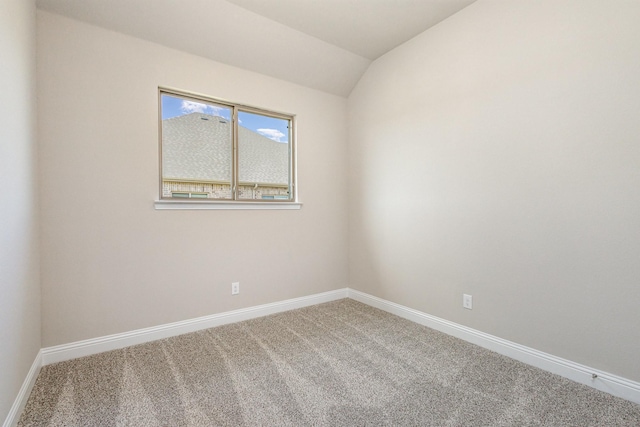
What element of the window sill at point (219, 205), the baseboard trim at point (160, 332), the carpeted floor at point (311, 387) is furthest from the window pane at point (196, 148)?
the carpeted floor at point (311, 387)

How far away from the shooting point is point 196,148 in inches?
105

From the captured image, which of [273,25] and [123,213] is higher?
[273,25]

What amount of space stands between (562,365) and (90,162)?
3.61m

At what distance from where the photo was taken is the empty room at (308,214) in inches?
63.5

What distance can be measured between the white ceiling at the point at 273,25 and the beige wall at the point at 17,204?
553 millimetres

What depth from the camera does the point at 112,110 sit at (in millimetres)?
2227

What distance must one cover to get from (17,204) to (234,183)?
156 cm

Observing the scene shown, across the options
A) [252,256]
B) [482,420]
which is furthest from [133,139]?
[482,420]

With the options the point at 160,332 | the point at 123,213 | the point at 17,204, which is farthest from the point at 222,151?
the point at 160,332

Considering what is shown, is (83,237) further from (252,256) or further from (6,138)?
(252,256)

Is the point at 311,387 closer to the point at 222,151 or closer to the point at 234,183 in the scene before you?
the point at 234,183

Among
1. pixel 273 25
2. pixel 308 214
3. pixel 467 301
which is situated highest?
pixel 273 25

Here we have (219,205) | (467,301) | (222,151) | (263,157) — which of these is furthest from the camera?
(263,157)

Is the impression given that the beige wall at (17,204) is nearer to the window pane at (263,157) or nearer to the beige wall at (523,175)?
the window pane at (263,157)
